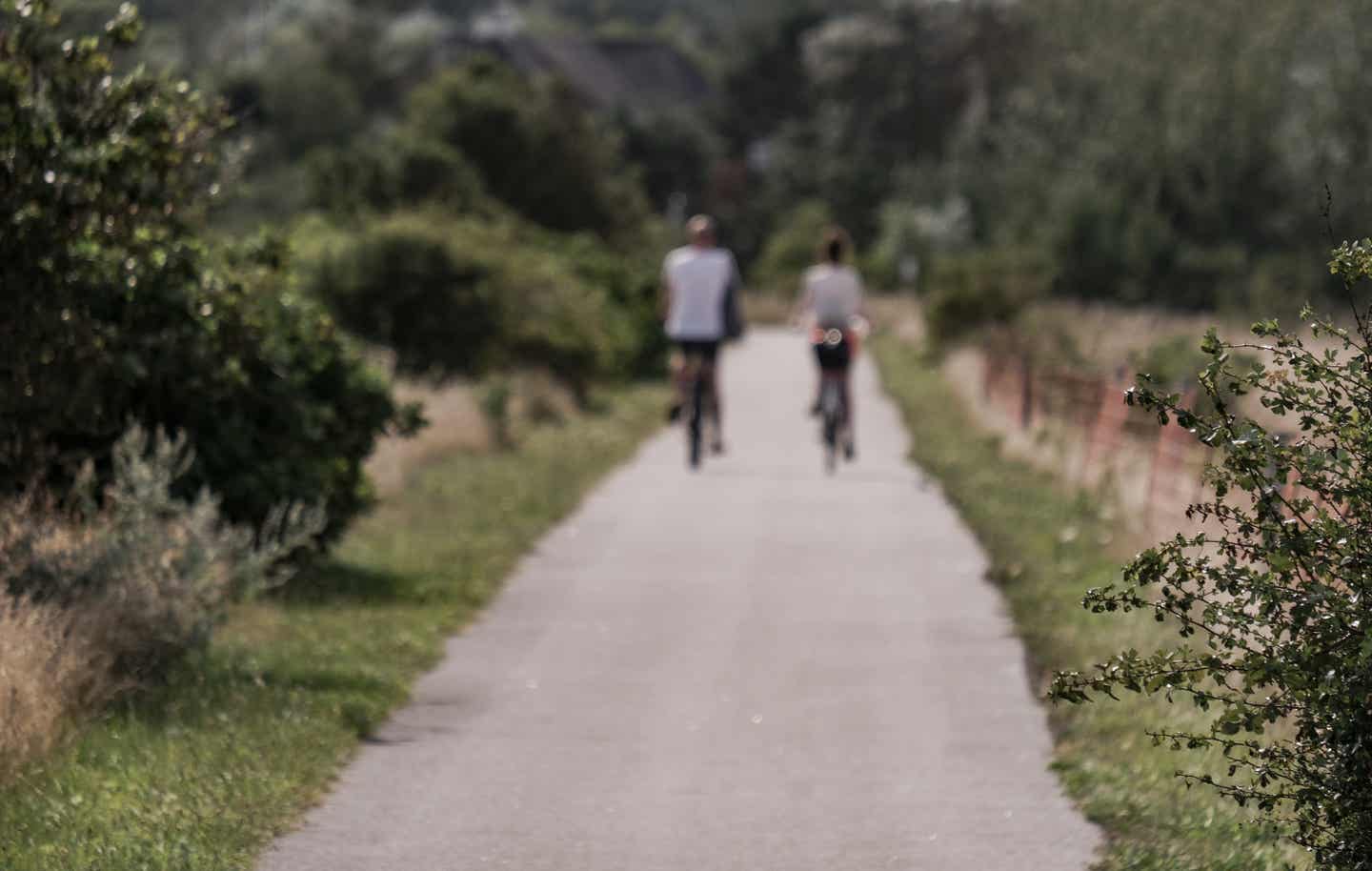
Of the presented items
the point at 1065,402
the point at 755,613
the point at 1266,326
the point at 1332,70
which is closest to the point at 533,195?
the point at 1332,70

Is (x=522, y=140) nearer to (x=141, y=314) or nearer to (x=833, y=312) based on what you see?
(x=833, y=312)

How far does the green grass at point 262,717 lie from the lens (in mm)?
7293

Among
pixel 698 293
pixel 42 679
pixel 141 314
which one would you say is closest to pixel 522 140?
pixel 698 293

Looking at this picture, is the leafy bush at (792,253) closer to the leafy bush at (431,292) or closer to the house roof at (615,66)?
the house roof at (615,66)

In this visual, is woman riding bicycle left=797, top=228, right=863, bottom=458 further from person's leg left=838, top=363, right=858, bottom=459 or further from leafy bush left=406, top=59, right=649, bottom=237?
leafy bush left=406, top=59, right=649, bottom=237

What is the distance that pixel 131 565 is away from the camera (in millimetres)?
9875

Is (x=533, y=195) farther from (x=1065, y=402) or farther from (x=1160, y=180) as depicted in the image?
(x=1065, y=402)

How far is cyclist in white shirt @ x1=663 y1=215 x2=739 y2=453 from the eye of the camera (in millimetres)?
19344

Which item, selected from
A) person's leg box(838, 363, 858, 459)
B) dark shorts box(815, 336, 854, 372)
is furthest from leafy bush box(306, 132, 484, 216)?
dark shorts box(815, 336, 854, 372)

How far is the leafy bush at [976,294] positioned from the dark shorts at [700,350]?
22133 millimetres

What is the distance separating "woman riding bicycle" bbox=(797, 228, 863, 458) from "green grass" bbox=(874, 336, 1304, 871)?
1.27 metres

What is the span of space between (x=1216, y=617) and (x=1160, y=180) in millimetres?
59734

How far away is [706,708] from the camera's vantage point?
32.5ft

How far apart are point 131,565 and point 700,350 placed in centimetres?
1009
